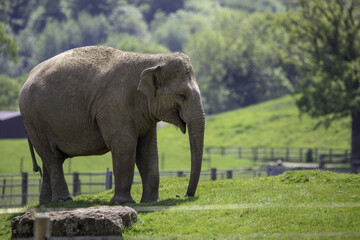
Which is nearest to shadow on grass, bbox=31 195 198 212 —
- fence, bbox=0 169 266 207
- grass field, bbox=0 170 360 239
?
grass field, bbox=0 170 360 239

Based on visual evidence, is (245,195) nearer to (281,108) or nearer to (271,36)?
(281,108)

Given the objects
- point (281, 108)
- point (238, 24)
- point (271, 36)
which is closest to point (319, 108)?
point (281, 108)

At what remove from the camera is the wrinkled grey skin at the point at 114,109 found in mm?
16734

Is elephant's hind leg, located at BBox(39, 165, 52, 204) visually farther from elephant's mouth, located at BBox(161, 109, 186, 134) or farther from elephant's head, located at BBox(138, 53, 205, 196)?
elephant's mouth, located at BBox(161, 109, 186, 134)

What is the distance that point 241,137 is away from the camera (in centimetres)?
7981

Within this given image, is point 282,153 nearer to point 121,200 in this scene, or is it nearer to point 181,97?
point 121,200

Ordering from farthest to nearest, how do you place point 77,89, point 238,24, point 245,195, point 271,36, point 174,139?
1. point 238,24
2. point 271,36
3. point 174,139
4. point 77,89
5. point 245,195

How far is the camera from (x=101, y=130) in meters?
17.2

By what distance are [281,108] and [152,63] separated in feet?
246

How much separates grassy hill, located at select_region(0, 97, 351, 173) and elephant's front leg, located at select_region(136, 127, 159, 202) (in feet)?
106

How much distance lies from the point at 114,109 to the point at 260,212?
4.37m

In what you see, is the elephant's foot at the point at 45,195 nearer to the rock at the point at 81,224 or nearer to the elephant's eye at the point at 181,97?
the elephant's eye at the point at 181,97

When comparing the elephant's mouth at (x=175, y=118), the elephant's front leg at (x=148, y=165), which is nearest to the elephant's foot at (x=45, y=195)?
the elephant's front leg at (x=148, y=165)

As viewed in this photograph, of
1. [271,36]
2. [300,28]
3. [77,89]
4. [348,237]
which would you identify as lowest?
[348,237]
